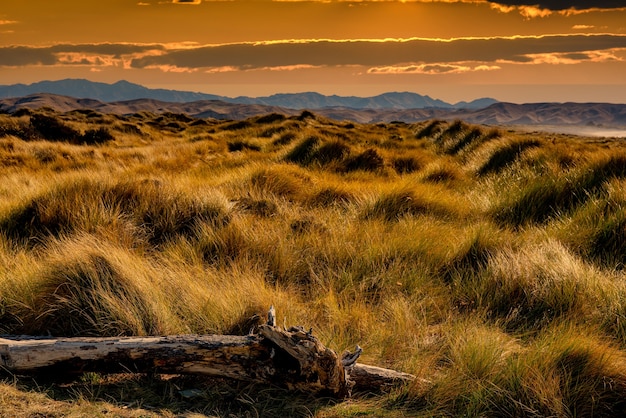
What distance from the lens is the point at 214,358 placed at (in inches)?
111

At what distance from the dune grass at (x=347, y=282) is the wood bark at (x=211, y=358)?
93mm

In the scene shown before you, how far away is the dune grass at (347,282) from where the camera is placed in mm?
2773

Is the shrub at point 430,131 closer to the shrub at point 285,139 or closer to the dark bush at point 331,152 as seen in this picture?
the shrub at point 285,139

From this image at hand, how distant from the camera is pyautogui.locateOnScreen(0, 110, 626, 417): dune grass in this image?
9.10 feet

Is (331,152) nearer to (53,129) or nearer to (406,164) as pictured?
(406,164)

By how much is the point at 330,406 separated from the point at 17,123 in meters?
19.8

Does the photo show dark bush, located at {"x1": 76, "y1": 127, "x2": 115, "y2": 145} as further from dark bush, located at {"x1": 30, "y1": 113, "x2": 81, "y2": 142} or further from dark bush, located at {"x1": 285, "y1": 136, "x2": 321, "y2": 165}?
dark bush, located at {"x1": 285, "y1": 136, "x2": 321, "y2": 165}

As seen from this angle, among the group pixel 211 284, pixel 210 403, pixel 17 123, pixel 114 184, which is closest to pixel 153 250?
pixel 211 284

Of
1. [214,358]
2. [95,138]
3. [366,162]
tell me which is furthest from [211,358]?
[95,138]

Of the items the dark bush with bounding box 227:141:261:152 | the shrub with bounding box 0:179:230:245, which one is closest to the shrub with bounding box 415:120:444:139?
the dark bush with bounding box 227:141:261:152

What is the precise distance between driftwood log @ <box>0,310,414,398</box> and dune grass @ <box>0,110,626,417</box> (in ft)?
0.30

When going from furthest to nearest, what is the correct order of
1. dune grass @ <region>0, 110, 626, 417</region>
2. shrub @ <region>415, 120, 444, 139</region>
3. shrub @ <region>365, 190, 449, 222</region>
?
shrub @ <region>415, 120, 444, 139</region>, shrub @ <region>365, 190, 449, 222</region>, dune grass @ <region>0, 110, 626, 417</region>

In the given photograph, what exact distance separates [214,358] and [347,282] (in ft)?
5.97

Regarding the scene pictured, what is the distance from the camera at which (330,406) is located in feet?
9.02
